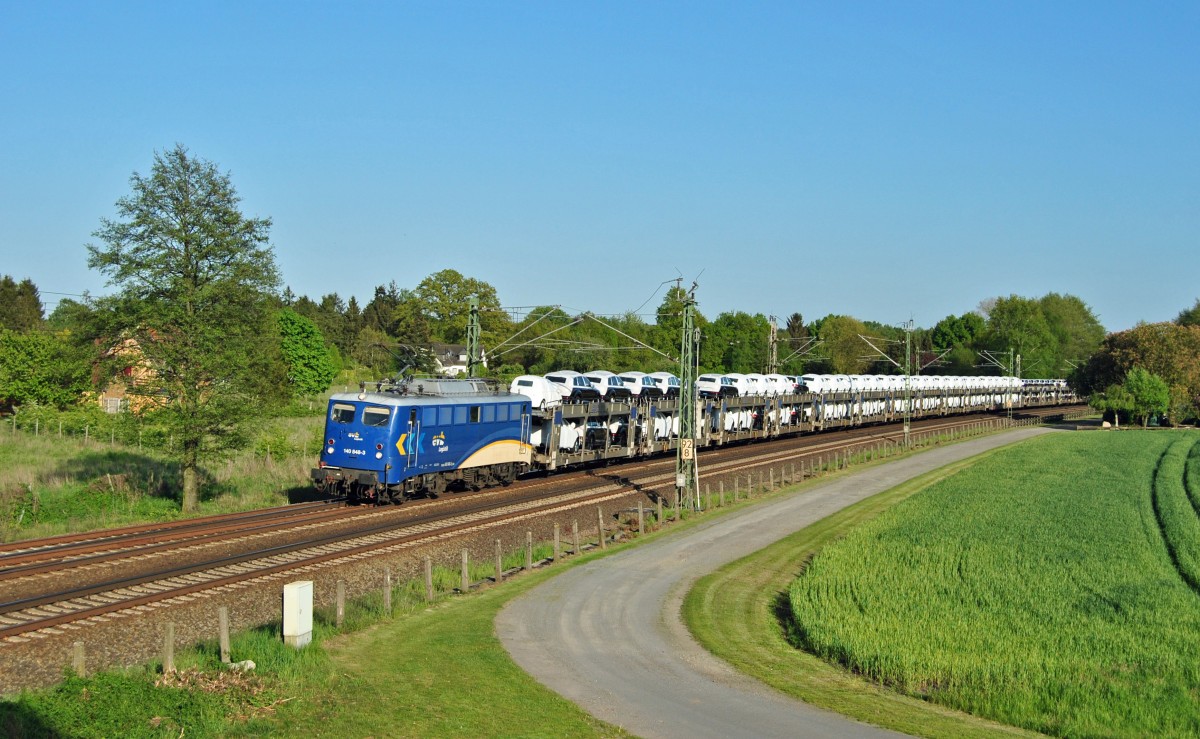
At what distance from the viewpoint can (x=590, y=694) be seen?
15258mm

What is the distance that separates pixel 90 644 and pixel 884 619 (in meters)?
15.0

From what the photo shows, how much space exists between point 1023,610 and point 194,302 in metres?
25.8

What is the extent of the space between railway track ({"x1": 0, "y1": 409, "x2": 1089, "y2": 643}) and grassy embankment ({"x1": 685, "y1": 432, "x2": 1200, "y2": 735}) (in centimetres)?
923

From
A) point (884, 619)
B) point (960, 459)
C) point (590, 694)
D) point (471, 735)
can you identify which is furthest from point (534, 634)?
point (960, 459)

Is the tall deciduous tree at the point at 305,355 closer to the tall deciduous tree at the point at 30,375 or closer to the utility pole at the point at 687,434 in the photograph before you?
the tall deciduous tree at the point at 30,375

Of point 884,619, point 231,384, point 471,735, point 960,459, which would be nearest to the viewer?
point 471,735

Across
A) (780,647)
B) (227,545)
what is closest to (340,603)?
(780,647)

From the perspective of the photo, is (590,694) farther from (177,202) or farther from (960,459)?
(960,459)

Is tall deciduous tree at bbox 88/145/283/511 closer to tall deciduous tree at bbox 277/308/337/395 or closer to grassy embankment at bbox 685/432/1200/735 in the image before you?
grassy embankment at bbox 685/432/1200/735

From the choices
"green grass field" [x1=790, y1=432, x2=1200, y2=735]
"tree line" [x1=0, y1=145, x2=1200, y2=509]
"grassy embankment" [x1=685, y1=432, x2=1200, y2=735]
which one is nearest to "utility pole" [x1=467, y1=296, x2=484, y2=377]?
"tree line" [x1=0, y1=145, x2=1200, y2=509]

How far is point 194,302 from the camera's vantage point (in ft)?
105

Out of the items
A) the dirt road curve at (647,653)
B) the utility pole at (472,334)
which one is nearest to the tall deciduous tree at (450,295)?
the utility pole at (472,334)

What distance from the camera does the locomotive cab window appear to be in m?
32.2

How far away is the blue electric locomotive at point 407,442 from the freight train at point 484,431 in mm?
34
